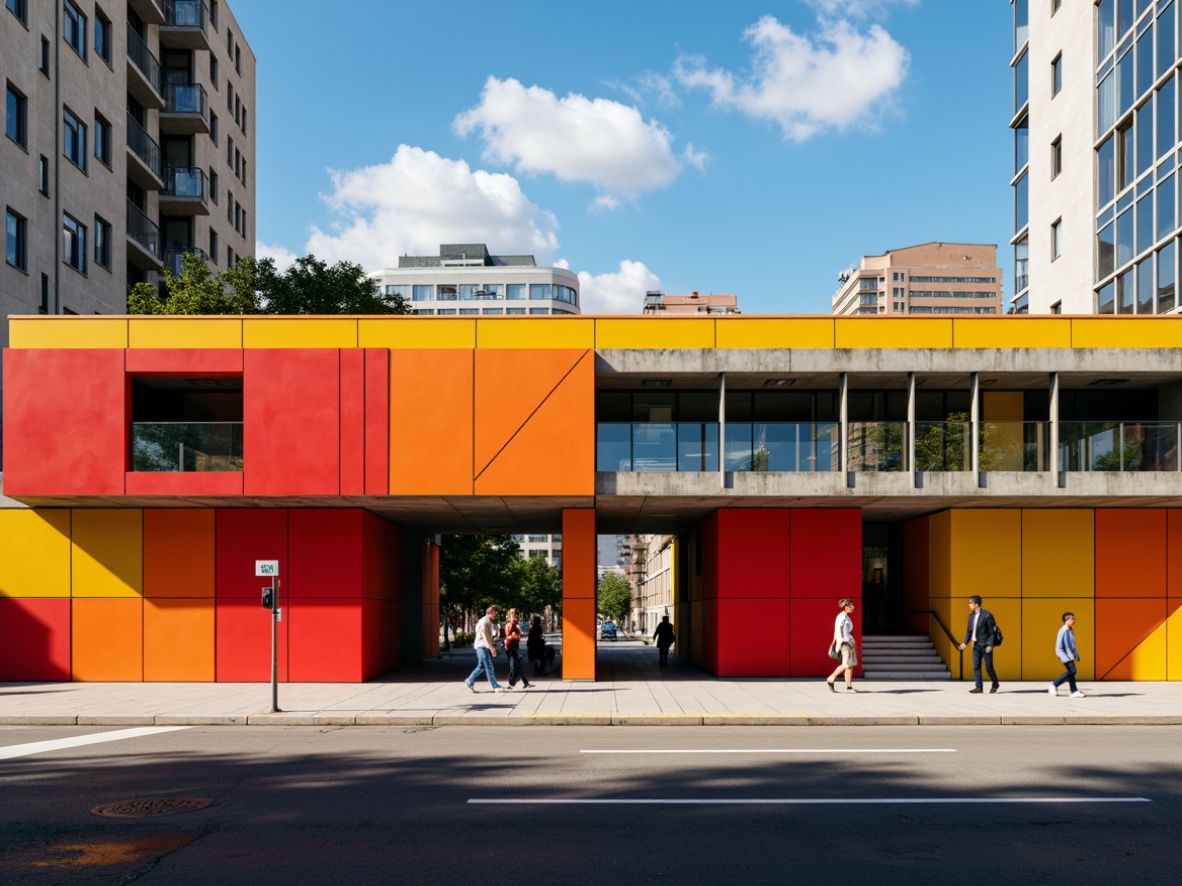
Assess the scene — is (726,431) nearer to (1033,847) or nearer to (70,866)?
(1033,847)

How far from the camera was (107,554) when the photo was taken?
75.2 ft

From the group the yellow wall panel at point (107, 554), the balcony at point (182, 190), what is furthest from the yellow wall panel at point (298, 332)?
the balcony at point (182, 190)

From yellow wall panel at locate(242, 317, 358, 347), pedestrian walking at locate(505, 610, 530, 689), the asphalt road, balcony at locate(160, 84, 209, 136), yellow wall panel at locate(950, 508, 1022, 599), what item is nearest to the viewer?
the asphalt road

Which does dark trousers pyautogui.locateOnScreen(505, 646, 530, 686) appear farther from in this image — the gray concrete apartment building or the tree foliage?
the gray concrete apartment building

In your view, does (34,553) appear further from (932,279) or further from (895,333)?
(932,279)

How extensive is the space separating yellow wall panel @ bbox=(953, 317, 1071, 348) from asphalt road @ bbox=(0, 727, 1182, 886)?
35.0ft

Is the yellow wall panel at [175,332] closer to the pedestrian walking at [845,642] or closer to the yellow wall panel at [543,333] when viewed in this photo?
the yellow wall panel at [543,333]

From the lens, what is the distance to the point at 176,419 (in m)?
25.0

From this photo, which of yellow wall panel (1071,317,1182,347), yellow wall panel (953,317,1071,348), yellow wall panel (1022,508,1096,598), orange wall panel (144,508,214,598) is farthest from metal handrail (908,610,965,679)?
orange wall panel (144,508,214,598)

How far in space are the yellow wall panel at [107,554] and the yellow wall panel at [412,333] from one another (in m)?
6.74

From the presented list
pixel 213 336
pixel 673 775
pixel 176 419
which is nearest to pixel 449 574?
pixel 176 419

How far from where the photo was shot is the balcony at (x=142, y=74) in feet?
134

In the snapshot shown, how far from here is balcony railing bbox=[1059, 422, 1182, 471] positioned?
21.9 m

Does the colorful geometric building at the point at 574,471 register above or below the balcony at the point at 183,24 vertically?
below
